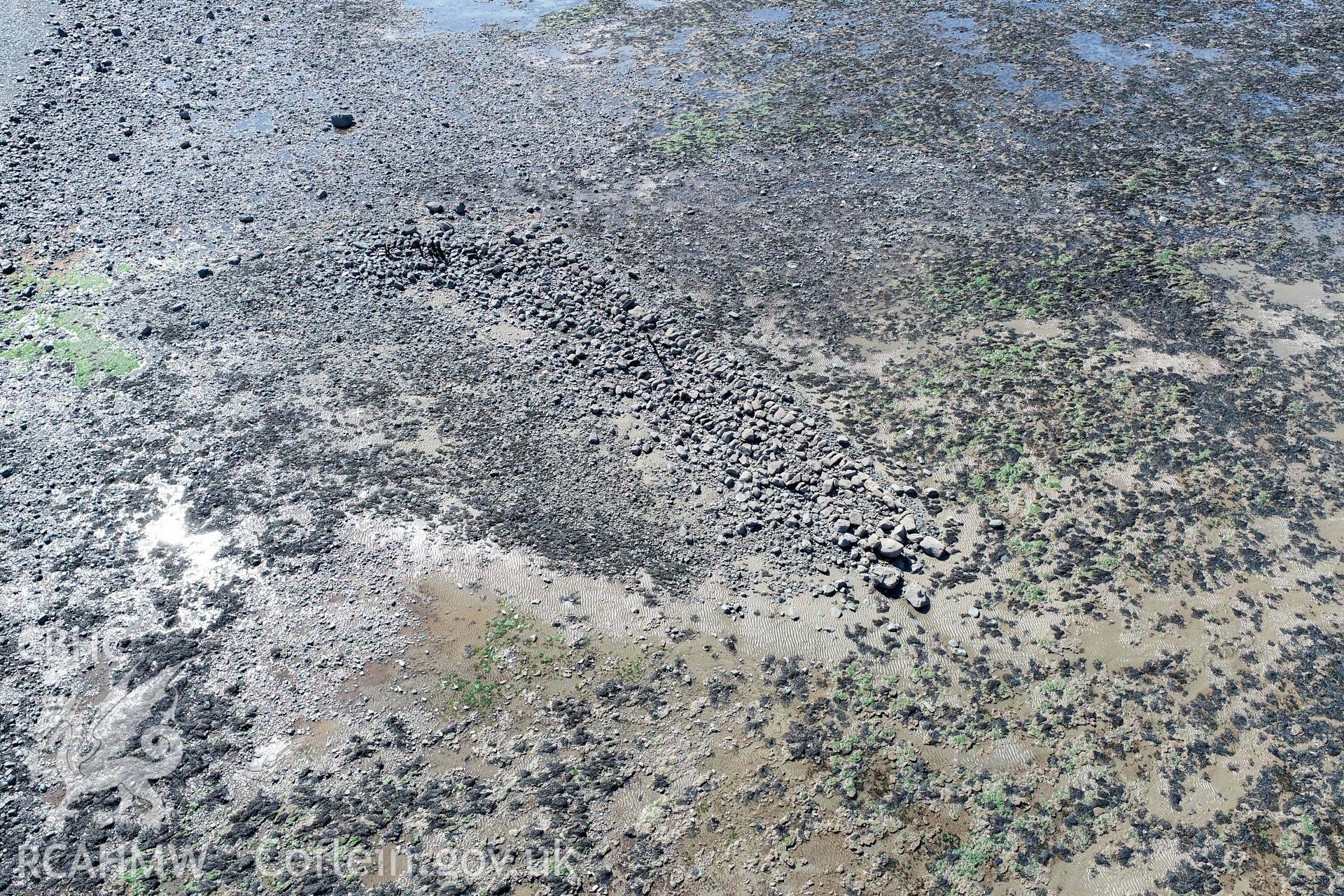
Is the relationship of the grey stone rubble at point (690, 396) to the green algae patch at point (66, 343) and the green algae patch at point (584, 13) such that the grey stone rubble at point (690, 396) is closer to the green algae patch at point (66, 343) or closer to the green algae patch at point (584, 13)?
the green algae patch at point (66, 343)

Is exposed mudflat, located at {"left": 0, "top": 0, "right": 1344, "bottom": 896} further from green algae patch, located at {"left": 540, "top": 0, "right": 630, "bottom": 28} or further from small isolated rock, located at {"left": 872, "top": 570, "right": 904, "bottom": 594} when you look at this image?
green algae patch, located at {"left": 540, "top": 0, "right": 630, "bottom": 28}

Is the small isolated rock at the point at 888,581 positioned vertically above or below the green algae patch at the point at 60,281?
below

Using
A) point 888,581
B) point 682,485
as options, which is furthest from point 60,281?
point 888,581

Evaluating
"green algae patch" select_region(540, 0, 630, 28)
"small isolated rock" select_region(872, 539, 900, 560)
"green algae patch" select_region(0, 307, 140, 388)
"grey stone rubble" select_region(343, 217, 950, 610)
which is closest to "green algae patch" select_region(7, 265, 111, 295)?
"green algae patch" select_region(0, 307, 140, 388)

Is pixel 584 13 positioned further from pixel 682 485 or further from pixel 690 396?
pixel 682 485

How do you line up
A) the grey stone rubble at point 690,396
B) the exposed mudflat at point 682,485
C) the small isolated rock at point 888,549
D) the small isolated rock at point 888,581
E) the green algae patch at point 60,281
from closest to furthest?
the exposed mudflat at point 682,485, the small isolated rock at point 888,581, the small isolated rock at point 888,549, the grey stone rubble at point 690,396, the green algae patch at point 60,281

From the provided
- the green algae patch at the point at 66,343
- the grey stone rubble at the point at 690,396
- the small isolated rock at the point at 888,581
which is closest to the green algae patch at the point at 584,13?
the grey stone rubble at the point at 690,396
